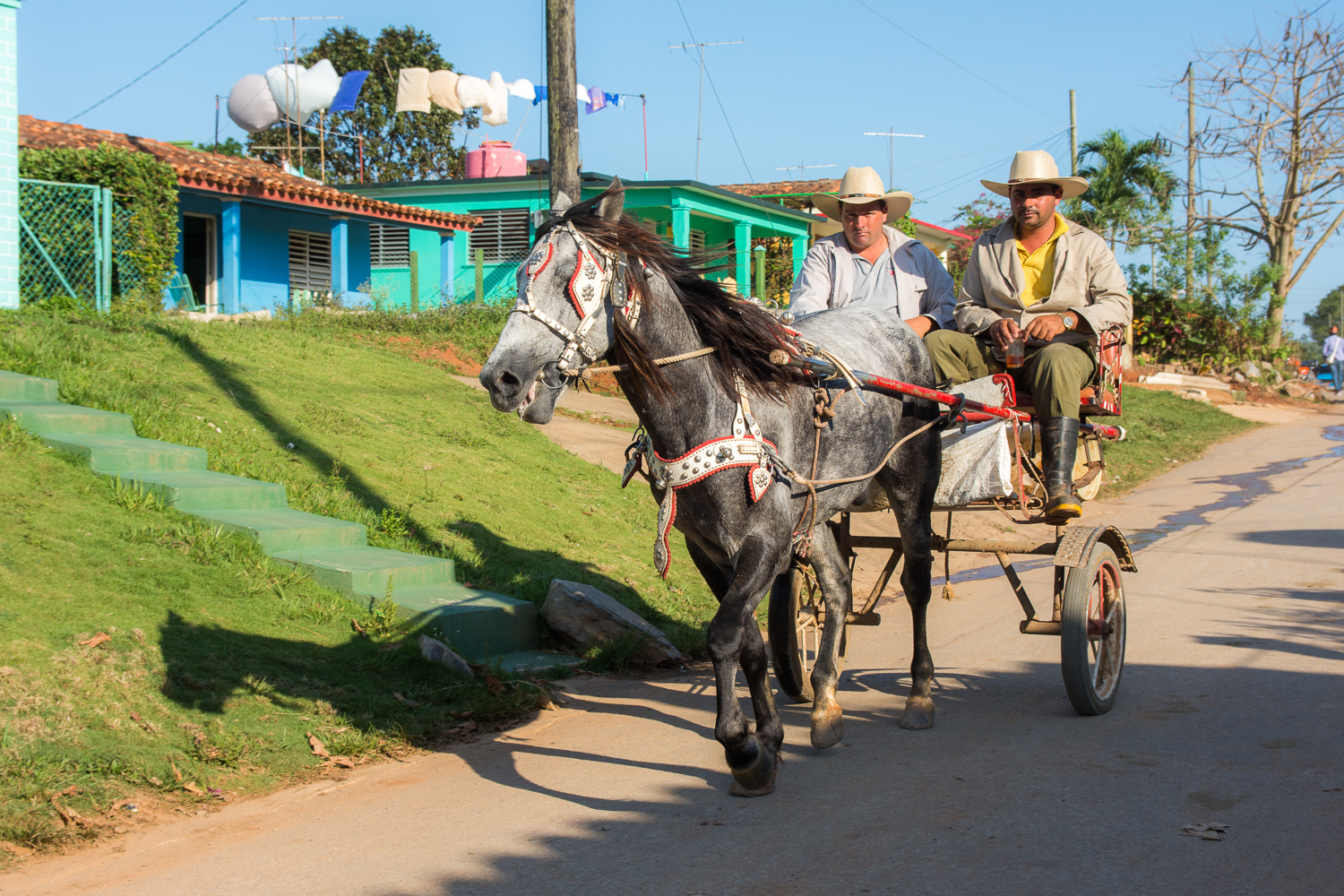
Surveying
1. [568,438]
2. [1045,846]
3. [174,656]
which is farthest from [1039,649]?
[568,438]

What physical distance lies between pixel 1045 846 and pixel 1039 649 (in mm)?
3332

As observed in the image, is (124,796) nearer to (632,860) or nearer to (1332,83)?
(632,860)

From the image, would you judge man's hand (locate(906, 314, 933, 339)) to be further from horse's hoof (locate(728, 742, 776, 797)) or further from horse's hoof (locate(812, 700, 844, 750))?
horse's hoof (locate(728, 742, 776, 797))

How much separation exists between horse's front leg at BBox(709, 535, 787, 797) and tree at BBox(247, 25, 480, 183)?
43.5 meters

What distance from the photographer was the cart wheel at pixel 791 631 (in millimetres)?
5747

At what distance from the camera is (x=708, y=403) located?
167 inches

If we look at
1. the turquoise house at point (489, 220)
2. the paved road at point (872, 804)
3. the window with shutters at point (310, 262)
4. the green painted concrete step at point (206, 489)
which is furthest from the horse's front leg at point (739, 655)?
the window with shutters at point (310, 262)

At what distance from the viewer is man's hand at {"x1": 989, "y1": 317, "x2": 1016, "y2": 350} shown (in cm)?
589

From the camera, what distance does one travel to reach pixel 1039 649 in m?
6.86

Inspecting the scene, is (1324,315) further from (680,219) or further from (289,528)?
(289,528)

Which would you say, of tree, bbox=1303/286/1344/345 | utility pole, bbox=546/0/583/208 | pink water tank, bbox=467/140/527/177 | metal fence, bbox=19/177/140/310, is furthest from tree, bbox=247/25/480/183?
tree, bbox=1303/286/1344/345

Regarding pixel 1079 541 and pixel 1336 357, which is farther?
pixel 1336 357

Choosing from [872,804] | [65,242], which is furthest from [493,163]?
[872,804]

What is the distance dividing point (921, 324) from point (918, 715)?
2.18 meters
